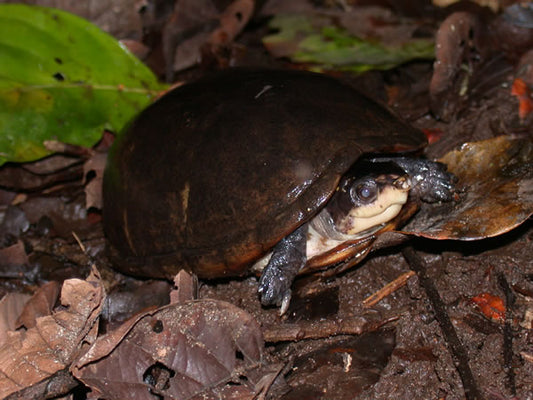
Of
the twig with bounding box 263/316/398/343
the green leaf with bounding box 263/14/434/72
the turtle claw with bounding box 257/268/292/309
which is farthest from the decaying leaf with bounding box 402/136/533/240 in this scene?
the green leaf with bounding box 263/14/434/72

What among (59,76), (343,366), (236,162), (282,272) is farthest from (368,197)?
(59,76)

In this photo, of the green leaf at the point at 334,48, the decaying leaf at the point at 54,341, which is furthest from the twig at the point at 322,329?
the green leaf at the point at 334,48

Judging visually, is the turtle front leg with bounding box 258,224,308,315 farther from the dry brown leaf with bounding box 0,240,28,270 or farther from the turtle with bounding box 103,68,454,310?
the dry brown leaf with bounding box 0,240,28,270

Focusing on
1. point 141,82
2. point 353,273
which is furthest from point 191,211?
point 141,82

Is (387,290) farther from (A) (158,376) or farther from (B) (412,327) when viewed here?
(A) (158,376)

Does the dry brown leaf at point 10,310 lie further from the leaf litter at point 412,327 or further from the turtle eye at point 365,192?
the turtle eye at point 365,192

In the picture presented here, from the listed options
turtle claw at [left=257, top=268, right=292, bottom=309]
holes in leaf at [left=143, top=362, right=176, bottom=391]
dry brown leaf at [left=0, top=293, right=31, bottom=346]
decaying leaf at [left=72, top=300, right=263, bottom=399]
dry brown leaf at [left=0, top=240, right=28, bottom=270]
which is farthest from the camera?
dry brown leaf at [left=0, top=240, right=28, bottom=270]
